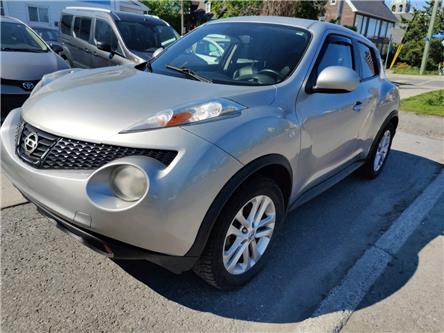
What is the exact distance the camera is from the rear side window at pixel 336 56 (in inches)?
123

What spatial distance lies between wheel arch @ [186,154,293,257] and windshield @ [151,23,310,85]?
0.66m

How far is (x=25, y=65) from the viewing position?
5484 mm

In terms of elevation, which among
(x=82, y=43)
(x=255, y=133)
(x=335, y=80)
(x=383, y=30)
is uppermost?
(x=335, y=80)

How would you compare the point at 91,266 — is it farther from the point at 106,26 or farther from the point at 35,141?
the point at 106,26

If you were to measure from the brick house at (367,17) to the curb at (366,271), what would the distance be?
3760 cm

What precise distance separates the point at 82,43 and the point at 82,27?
49 centimetres

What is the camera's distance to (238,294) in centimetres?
254

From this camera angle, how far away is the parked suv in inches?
286

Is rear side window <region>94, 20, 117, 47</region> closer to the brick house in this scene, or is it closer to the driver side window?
the driver side window

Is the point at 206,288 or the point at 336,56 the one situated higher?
the point at 336,56

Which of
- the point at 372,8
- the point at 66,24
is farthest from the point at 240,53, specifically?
the point at 372,8

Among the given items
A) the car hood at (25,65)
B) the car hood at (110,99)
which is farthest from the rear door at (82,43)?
the car hood at (110,99)

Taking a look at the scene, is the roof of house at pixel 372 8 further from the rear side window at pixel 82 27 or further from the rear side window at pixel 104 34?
the rear side window at pixel 104 34

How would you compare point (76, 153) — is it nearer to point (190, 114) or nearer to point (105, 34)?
point (190, 114)
